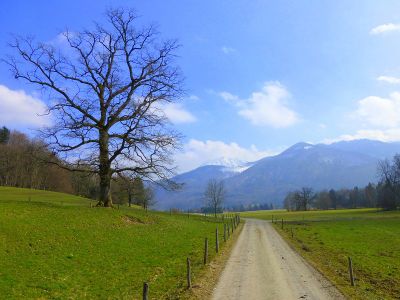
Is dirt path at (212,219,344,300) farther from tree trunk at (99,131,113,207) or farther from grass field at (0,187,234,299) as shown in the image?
tree trunk at (99,131,113,207)

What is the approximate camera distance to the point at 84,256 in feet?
76.3

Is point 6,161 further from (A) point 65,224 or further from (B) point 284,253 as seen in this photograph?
(B) point 284,253

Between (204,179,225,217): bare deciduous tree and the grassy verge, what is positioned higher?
(204,179,225,217): bare deciduous tree

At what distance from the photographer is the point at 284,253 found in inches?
1280

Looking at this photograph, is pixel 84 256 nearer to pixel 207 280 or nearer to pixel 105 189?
pixel 207 280

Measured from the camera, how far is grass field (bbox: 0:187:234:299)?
17.2 meters

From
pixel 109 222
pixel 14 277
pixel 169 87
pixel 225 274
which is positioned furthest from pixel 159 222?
pixel 14 277

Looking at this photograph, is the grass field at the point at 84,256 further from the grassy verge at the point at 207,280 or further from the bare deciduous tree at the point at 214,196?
the bare deciduous tree at the point at 214,196

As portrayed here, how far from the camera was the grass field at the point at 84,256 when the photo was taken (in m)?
17.2

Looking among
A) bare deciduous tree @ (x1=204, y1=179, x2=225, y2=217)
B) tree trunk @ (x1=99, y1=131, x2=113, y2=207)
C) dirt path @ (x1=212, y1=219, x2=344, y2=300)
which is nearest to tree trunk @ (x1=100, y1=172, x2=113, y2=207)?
tree trunk @ (x1=99, y1=131, x2=113, y2=207)

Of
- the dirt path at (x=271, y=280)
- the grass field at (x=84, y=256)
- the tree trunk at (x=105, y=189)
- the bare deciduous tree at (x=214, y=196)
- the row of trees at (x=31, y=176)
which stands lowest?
the dirt path at (x=271, y=280)

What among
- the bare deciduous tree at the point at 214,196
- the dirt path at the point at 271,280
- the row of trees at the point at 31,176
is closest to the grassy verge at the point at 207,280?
the dirt path at the point at 271,280

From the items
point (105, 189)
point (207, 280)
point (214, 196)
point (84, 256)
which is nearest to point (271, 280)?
point (207, 280)

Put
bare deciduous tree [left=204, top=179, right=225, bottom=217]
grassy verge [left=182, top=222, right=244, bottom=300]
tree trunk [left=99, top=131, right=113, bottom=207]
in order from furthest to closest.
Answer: bare deciduous tree [left=204, top=179, right=225, bottom=217], tree trunk [left=99, top=131, right=113, bottom=207], grassy verge [left=182, top=222, right=244, bottom=300]
